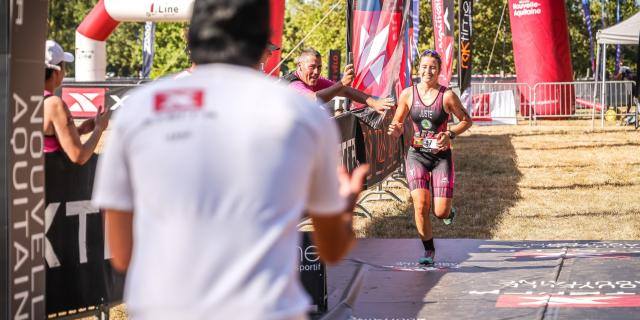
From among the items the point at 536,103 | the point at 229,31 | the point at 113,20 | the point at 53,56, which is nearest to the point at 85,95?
the point at 113,20

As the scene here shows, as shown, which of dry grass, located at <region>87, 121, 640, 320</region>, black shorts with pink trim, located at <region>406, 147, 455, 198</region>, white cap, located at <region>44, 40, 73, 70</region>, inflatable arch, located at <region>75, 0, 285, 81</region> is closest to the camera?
white cap, located at <region>44, 40, 73, 70</region>

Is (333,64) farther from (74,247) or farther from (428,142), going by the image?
(74,247)

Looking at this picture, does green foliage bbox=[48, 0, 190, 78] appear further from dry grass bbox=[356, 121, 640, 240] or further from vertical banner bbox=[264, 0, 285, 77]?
dry grass bbox=[356, 121, 640, 240]

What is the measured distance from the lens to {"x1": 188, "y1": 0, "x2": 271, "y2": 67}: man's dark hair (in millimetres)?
2580

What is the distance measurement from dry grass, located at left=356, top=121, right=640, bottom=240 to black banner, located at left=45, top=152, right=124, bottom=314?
5.73 metres

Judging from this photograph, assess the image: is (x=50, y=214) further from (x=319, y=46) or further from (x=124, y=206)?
(x=319, y=46)

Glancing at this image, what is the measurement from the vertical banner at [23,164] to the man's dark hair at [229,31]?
8.82 feet

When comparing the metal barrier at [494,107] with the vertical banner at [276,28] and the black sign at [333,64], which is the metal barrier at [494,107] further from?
the black sign at [333,64]

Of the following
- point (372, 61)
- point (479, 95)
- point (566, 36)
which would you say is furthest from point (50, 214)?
point (566, 36)

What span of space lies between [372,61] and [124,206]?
1207 centimetres

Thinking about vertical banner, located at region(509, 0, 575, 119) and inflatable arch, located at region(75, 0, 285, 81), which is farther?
vertical banner, located at region(509, 0, 575, 119)

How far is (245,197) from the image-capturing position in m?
2.42

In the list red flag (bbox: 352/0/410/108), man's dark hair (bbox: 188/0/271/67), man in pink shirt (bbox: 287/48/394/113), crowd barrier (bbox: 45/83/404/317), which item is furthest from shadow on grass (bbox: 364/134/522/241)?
man's dark hair (bbox: 188/0/271/67)

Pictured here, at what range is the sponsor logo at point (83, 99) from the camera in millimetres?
29906
